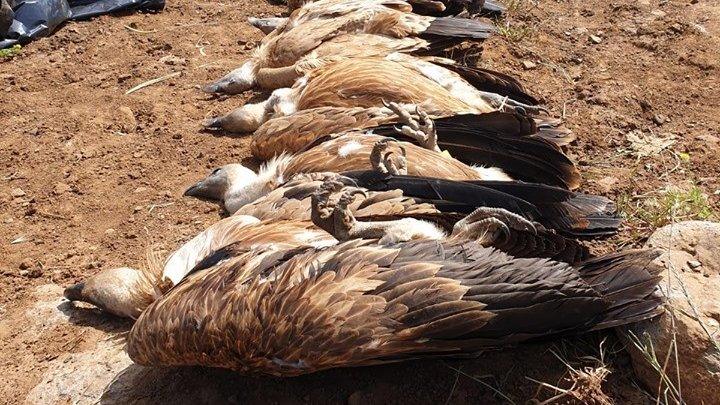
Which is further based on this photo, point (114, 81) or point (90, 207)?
point (114, 81)

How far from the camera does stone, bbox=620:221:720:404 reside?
299 cm

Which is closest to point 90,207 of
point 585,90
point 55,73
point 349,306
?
point 55,73

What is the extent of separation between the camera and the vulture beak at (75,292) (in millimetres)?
4016

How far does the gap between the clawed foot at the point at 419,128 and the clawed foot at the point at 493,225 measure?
92 cm

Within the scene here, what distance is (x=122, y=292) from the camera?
3.93m

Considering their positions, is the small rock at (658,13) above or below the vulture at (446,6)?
below

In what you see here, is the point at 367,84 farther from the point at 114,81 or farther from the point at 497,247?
the point at 114,81

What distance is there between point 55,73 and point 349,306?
4.33 m

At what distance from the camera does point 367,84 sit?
15.3 feet

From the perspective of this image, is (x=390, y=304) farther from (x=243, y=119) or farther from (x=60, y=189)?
(x=60, y=189)

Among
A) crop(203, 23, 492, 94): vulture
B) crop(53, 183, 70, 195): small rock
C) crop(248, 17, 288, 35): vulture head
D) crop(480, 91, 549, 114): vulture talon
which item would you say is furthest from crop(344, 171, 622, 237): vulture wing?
crop(248, 17, 288, 35): vulture head

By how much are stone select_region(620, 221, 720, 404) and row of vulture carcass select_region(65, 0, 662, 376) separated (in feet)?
0.35

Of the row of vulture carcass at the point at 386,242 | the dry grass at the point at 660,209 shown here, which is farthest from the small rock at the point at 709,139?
the row of vulture carcass at the point at 386,242

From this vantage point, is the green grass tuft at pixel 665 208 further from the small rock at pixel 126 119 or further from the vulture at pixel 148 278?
the small rock at pixel 126 119
